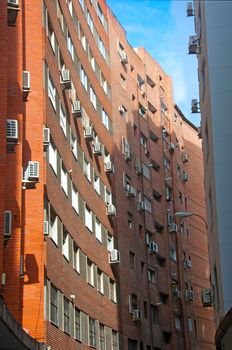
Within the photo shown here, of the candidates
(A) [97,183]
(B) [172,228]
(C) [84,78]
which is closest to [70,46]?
(C) [84,78]

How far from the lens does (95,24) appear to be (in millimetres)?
39000

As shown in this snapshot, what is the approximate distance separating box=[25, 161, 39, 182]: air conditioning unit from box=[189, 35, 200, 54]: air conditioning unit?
1160 centimetres

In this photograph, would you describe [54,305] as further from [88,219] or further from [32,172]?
[88,219]

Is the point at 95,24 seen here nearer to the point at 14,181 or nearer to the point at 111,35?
the point at 111,35

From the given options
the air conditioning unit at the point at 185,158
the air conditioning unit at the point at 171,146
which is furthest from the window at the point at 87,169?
the air conditioning unit at the point at 185,158

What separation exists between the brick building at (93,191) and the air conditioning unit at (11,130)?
0.11ft

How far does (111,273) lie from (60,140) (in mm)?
10467

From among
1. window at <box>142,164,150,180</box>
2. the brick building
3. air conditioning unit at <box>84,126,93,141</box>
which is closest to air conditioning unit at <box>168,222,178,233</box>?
the brick building

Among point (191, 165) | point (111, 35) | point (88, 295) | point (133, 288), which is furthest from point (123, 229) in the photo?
point (191, 165)

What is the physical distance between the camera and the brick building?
21.9m

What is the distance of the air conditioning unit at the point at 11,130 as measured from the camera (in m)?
20.2

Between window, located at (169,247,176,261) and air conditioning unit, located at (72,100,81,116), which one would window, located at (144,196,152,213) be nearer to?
window, located at (169,247,176,261)

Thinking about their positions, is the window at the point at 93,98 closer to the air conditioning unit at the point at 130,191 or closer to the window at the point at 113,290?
the air conditioning unit at the point at 130,191

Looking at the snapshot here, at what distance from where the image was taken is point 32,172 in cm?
2119
